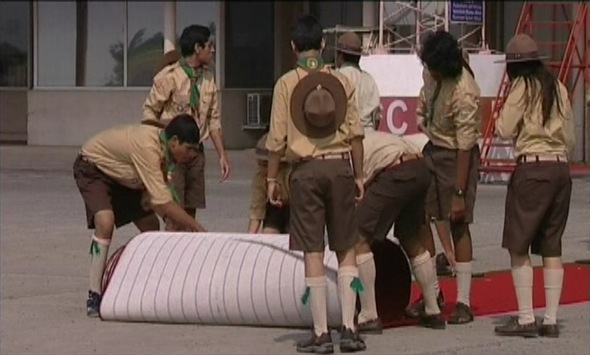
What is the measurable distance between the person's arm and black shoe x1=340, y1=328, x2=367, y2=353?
315 centimetres

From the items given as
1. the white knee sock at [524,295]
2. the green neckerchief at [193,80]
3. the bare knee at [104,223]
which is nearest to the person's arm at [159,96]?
the green neckerchief at [193,80]

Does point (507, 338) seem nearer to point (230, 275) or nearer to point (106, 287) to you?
point (230, 275)

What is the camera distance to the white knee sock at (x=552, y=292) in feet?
30.5

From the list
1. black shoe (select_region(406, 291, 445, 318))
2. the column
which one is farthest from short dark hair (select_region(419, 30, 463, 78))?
the column

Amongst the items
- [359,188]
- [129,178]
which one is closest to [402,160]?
[359,188]

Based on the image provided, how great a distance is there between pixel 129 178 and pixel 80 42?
72.2ft

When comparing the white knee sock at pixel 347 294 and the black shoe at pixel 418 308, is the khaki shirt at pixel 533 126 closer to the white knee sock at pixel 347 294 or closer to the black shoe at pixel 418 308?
the black shoe at pixel 418 308

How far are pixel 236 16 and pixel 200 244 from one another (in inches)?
839

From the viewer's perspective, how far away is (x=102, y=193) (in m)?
10.5

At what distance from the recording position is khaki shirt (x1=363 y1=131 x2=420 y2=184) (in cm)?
937

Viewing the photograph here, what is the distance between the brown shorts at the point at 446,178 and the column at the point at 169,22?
19780 millimetres

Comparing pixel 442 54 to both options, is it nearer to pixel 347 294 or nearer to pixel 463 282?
pixel 463 282

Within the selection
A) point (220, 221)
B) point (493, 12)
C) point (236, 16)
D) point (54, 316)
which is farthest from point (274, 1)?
point (54, 316)

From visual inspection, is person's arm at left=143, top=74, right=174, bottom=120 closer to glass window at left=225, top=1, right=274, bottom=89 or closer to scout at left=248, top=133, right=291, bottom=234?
scout at left=248, top=133, right=291, bottom=234
